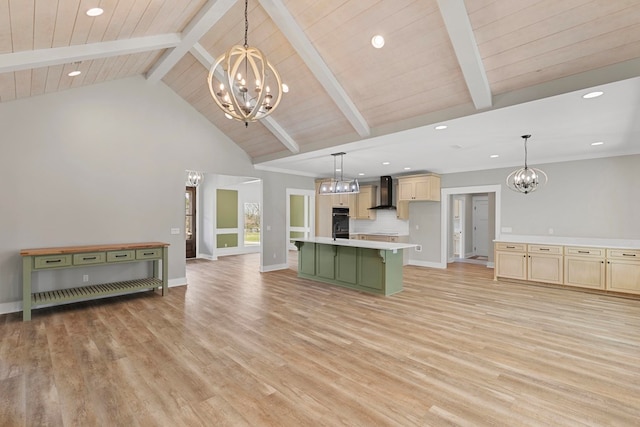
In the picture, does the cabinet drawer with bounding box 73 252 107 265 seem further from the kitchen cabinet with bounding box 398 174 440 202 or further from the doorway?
the doorway

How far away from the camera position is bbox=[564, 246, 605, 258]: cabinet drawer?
214 inches

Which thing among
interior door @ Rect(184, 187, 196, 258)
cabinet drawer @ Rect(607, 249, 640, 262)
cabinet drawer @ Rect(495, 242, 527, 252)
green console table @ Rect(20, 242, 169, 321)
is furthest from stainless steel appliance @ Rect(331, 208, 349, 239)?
cabinet drawer @ Rect(607, 249, 640, 262)

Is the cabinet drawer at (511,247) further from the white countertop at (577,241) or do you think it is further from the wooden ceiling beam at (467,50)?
the wooden ceiling beam at (467,50)

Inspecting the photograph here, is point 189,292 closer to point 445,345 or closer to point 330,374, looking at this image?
point 330,374

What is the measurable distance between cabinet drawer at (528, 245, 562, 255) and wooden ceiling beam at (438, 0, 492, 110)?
396 centimetres

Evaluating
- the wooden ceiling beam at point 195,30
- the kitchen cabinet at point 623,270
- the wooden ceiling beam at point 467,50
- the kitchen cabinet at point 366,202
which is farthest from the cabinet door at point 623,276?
the wooden ceiling beam at point 195,30

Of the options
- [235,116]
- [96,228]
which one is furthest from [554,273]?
[96,228]

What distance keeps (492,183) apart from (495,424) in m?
6.44

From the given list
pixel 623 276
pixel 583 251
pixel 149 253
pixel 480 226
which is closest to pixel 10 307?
pixel 149 253

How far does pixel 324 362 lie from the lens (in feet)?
9.55

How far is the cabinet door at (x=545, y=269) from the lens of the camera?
19.2 feet

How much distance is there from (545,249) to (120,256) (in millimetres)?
7762

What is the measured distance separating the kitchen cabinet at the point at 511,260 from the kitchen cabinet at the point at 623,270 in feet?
4.18

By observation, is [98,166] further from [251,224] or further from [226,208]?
[251,224]
